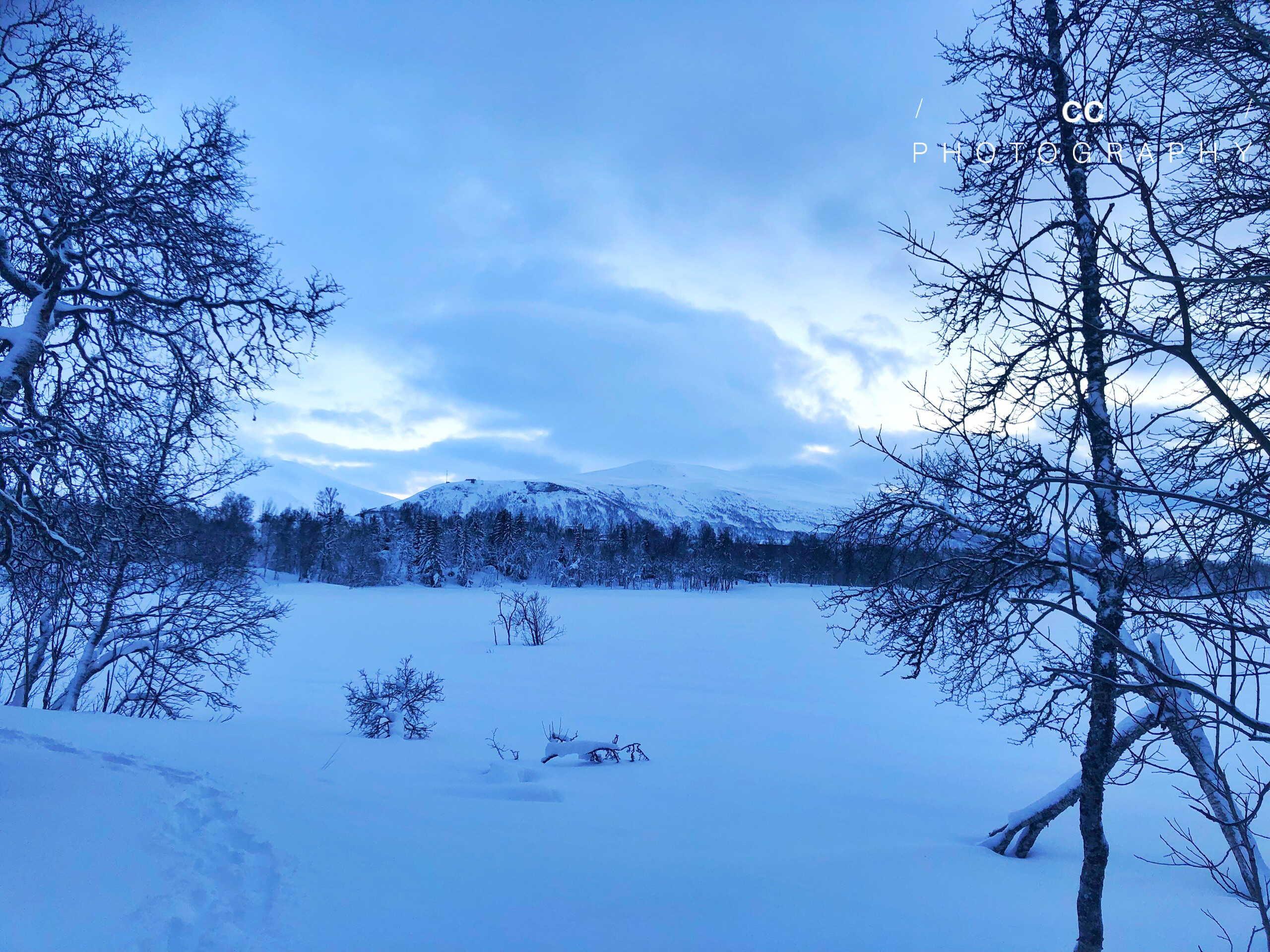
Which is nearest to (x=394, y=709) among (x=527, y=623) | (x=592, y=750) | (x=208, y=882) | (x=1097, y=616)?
(x=592, y=750)

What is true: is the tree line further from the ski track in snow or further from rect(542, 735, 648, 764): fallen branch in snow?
the ski track in snow

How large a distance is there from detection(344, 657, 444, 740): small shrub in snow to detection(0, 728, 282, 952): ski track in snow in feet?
27.6

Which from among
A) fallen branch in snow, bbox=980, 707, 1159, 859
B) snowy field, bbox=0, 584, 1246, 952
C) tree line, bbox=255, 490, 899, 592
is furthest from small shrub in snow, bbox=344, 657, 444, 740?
tree line, bbox=255, 490, 899, 592

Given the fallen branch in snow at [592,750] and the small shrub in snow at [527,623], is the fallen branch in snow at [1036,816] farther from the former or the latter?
the small shrub in snow at [527,623]

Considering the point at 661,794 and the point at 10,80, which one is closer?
the point at 10,80

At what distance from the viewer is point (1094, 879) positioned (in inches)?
185

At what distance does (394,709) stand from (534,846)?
30.5ft

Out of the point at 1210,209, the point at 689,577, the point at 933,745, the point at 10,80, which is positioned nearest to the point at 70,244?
the point at 10,80

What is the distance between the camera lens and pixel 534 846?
6.15 metres

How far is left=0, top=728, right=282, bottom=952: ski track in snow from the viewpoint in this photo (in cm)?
373

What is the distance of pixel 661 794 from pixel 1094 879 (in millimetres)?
5848

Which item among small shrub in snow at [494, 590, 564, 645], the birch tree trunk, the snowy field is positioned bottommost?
small shrub in snow at [494, 590, 564, 645]

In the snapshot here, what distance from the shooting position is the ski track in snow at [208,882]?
3732 millimetres

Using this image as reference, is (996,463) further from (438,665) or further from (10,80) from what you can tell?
(438,665)
